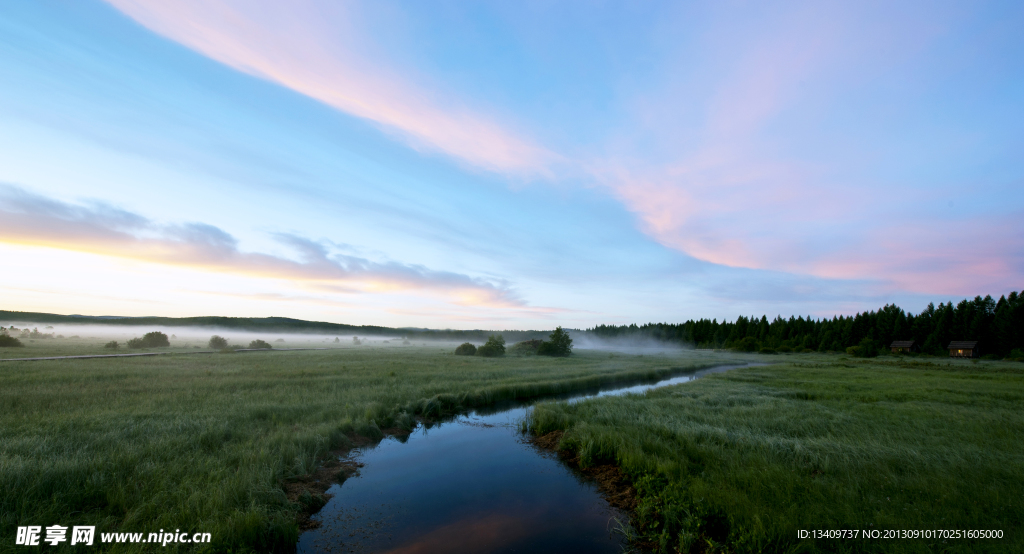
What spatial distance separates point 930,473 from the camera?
29.8ft

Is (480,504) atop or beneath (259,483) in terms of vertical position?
beneath

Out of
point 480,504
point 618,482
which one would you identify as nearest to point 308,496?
point 480,504

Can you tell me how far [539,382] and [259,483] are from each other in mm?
21149

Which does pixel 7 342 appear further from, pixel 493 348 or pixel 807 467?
pixel 807 467

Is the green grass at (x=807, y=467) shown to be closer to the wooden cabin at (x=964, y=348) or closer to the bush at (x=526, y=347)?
the bush at (x=526, y=347)

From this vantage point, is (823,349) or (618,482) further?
(823,349)

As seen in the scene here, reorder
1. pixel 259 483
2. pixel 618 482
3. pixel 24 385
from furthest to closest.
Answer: pixel 24 385 → pixel 618 482 → pixel 259 483

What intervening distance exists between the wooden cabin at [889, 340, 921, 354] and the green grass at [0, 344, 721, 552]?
9709cm

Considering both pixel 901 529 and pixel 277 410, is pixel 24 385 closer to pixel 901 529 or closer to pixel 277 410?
pixel 277 410

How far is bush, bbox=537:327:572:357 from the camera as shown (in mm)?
61188

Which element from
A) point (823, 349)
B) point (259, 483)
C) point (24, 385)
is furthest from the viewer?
point (823, 349)

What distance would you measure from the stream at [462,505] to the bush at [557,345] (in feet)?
153

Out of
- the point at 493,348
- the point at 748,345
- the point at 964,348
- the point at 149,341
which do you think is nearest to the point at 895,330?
the point at 964,348

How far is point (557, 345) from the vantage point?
61.3m
